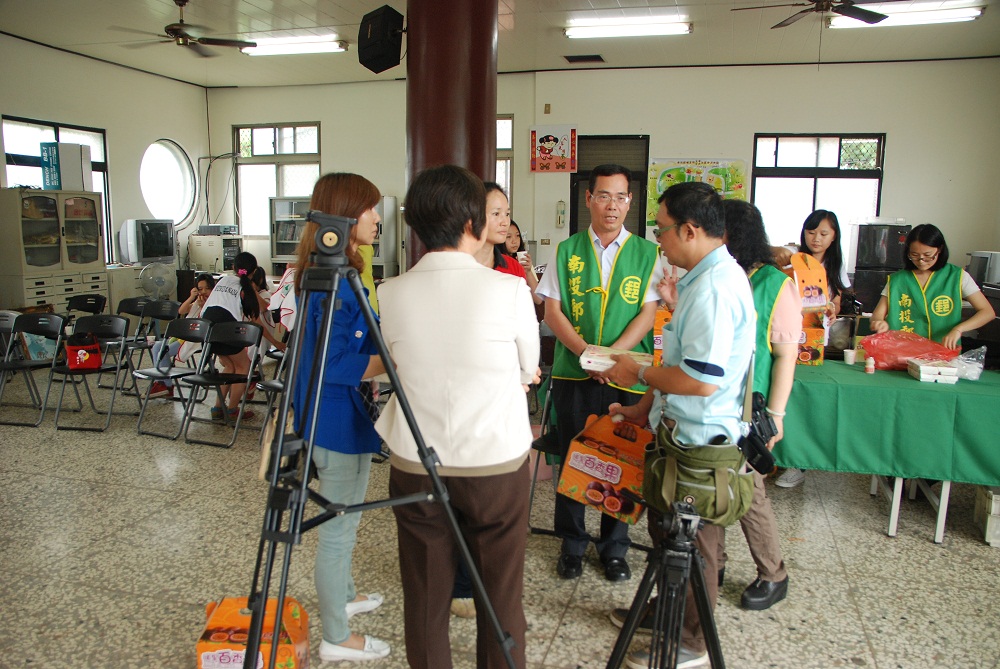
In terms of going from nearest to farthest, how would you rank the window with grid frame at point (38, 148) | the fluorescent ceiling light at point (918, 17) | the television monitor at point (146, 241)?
1. the fluorescent ceiling light at point (918, 17)
2. the window with grid frame at point (38, 148)
3. the television monitor at point (146, 241)

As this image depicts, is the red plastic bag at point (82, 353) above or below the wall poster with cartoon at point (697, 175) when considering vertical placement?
below

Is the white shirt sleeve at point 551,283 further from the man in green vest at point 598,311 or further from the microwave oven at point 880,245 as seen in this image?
the microwave oven at point 880,245

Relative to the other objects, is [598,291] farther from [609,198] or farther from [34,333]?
[34,333]

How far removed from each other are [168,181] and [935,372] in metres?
10.3

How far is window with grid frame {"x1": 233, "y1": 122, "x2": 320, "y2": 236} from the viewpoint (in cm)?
1027

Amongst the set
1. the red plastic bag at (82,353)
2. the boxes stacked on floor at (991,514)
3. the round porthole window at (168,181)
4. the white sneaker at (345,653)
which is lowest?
the white sneaker at (345,653)

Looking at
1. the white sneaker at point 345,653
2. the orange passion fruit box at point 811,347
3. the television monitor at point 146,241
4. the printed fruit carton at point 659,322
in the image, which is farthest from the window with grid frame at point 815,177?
the white sneaker at point 345,653

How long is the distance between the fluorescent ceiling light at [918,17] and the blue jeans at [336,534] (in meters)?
6.59

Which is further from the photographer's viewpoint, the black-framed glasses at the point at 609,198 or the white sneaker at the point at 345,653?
the black-framed glasses at the point at 609,198

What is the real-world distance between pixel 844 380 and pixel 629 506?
4.48 ft

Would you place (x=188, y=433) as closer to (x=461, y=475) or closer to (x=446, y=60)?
(x=446, y=60)

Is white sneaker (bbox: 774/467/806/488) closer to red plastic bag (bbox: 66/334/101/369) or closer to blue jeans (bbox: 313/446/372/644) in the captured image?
blue jeans (bbox: 313/446/372/644)

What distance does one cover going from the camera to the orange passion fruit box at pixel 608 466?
2.18 metres

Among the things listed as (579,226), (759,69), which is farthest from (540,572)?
(759,69)
